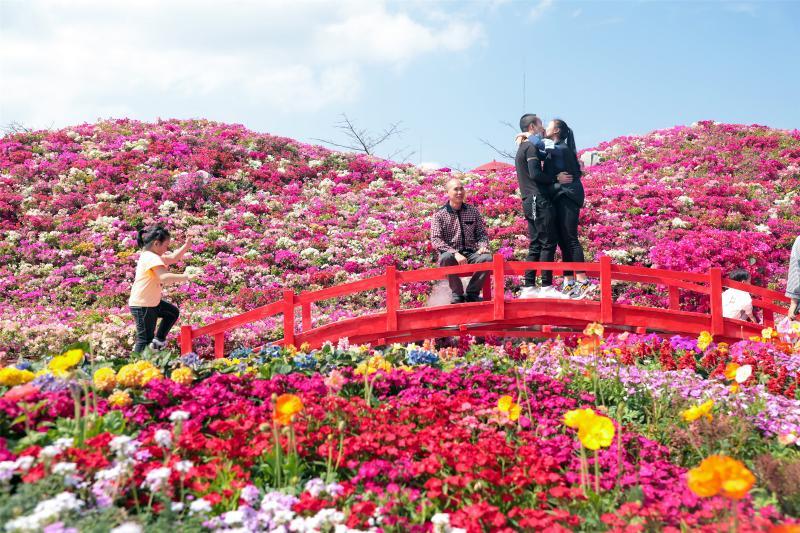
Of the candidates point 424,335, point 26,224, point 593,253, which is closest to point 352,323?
point 424,335

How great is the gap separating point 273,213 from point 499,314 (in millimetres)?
11702

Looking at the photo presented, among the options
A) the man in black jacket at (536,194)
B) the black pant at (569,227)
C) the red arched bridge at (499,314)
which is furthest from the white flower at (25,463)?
the black pant at (569,227)

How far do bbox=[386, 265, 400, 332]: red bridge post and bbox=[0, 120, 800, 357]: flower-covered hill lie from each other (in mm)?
3030

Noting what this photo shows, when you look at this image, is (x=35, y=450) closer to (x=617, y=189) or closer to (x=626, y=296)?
(x=626, y=296)

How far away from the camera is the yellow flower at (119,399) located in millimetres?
4578

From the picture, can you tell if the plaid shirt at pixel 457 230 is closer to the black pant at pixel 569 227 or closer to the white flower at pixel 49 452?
the black pant at pixel 569 227

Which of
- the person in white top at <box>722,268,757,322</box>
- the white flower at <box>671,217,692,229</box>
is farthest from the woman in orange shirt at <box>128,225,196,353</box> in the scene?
the white flower at <box>671,217,692,229</box>

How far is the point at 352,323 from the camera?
32.1 feet

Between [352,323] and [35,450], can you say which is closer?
[35,450]

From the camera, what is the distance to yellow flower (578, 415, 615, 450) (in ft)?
11.0

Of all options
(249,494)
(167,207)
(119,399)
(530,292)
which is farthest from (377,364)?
(167,207)

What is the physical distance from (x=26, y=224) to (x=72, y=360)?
16338mm

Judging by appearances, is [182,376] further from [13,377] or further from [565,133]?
[565,133]

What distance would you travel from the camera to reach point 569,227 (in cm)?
977
